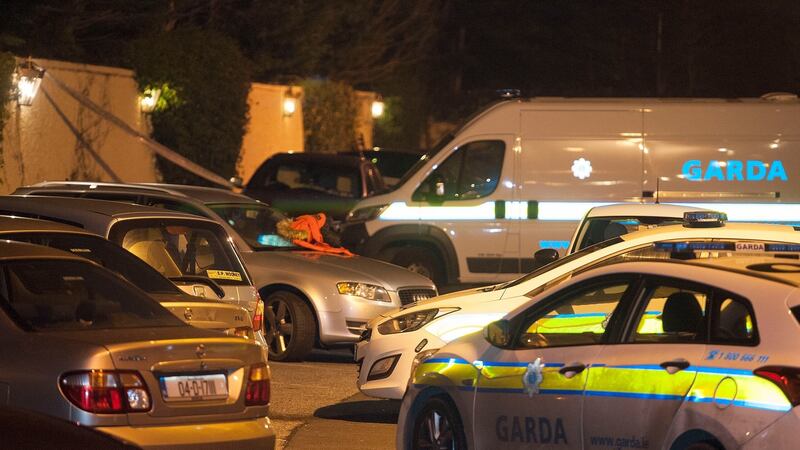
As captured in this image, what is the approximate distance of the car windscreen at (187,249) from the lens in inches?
371

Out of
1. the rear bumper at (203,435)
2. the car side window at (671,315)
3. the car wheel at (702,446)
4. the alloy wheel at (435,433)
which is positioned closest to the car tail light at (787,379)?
the car wheel at (702,446)

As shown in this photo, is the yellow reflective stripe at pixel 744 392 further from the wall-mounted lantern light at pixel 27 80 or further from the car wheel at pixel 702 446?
the wall-mounted lantern light at pixel 27 80

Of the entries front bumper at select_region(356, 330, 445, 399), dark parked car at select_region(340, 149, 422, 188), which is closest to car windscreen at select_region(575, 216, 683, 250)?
front bumper at select_region(356, 330, 445, 399)

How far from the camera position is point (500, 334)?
279 inches

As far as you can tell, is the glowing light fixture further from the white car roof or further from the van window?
the white car roof

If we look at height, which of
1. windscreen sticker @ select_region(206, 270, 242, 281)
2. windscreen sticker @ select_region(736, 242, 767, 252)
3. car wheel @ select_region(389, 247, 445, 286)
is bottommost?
car wheel @ select_region(389, 247, 445, 286)

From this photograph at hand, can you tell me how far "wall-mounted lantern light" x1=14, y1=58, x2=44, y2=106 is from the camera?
17922mm

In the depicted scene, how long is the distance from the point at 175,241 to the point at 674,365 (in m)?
4.48

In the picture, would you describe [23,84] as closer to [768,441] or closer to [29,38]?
[29,38]

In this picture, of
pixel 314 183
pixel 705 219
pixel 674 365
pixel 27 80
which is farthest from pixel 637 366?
pixel 314 183

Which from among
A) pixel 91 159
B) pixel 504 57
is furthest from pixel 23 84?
pixel 504 57

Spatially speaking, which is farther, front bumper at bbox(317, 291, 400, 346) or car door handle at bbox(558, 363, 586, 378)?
front bumper at bbox(317, 291, 400, 346)

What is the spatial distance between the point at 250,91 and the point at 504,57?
27.5 m

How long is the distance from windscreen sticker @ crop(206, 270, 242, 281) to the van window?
6.53 metres
